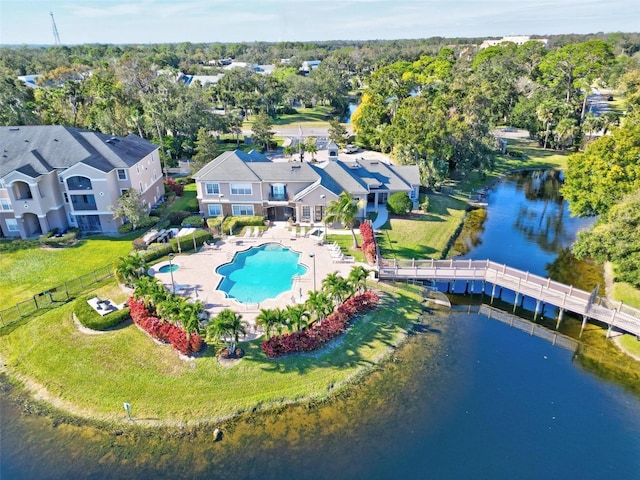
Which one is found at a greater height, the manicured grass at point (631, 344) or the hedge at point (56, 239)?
the hedge at point (56, 239)

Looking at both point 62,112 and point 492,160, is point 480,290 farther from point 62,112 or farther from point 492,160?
point 62,112

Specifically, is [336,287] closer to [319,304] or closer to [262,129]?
[319,304]

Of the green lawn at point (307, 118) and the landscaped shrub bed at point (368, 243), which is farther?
the green lawn at point (307, 118)

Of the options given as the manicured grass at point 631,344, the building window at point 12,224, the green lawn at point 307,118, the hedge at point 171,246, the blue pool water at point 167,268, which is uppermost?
the green lawn at point 307,118

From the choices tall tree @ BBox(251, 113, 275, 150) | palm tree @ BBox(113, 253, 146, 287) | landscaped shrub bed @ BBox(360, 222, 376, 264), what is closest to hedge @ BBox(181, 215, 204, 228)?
palm tree @ BBox(113, 253, 146, 287)

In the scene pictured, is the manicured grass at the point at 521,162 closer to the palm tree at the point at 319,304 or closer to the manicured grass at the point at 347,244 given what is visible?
the manicured grass at the point at 347,244

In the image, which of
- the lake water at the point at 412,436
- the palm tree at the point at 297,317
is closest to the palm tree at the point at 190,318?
the palm tree at the point at 297,317

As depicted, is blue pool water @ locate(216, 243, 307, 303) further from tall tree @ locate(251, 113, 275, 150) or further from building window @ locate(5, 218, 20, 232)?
tall tree @ locate(251, 113, 275, 150)

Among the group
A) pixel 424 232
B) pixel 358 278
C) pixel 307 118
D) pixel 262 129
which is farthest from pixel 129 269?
pixel 307 118
